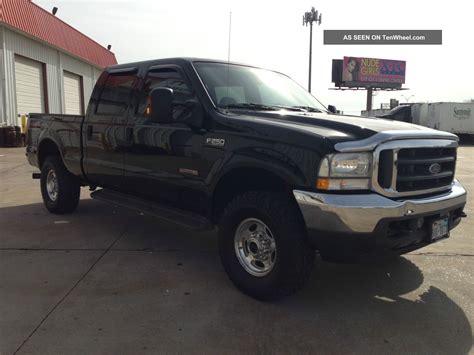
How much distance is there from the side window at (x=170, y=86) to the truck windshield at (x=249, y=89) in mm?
206

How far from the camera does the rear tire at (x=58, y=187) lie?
623 cm

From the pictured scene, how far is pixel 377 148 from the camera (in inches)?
122

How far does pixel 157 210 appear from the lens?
4.58 m

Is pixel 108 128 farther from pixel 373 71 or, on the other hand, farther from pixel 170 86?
pixel 373 71

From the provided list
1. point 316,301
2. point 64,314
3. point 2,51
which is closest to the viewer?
point 64,314

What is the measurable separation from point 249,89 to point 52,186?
3.58m

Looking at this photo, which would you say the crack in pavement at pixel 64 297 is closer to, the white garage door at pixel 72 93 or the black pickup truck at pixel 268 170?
the black pickup truck at pixel 268 170

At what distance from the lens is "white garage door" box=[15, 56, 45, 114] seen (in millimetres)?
19219

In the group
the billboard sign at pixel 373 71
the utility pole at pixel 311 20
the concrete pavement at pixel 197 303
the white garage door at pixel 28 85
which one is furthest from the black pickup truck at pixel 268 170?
the billboard sign at pixel 373 71

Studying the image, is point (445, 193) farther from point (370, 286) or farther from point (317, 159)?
point (317, 159)

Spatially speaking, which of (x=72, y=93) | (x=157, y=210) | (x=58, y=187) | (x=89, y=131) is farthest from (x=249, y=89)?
(x=72, y=93)

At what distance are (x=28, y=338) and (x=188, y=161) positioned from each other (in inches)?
74.6

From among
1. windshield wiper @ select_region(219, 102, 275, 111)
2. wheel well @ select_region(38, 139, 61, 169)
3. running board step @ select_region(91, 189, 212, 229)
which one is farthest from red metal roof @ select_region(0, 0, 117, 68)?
windshield wiper @ select_region(219, 102, 275, 111)

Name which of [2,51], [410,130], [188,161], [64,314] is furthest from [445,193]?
[2,51]
